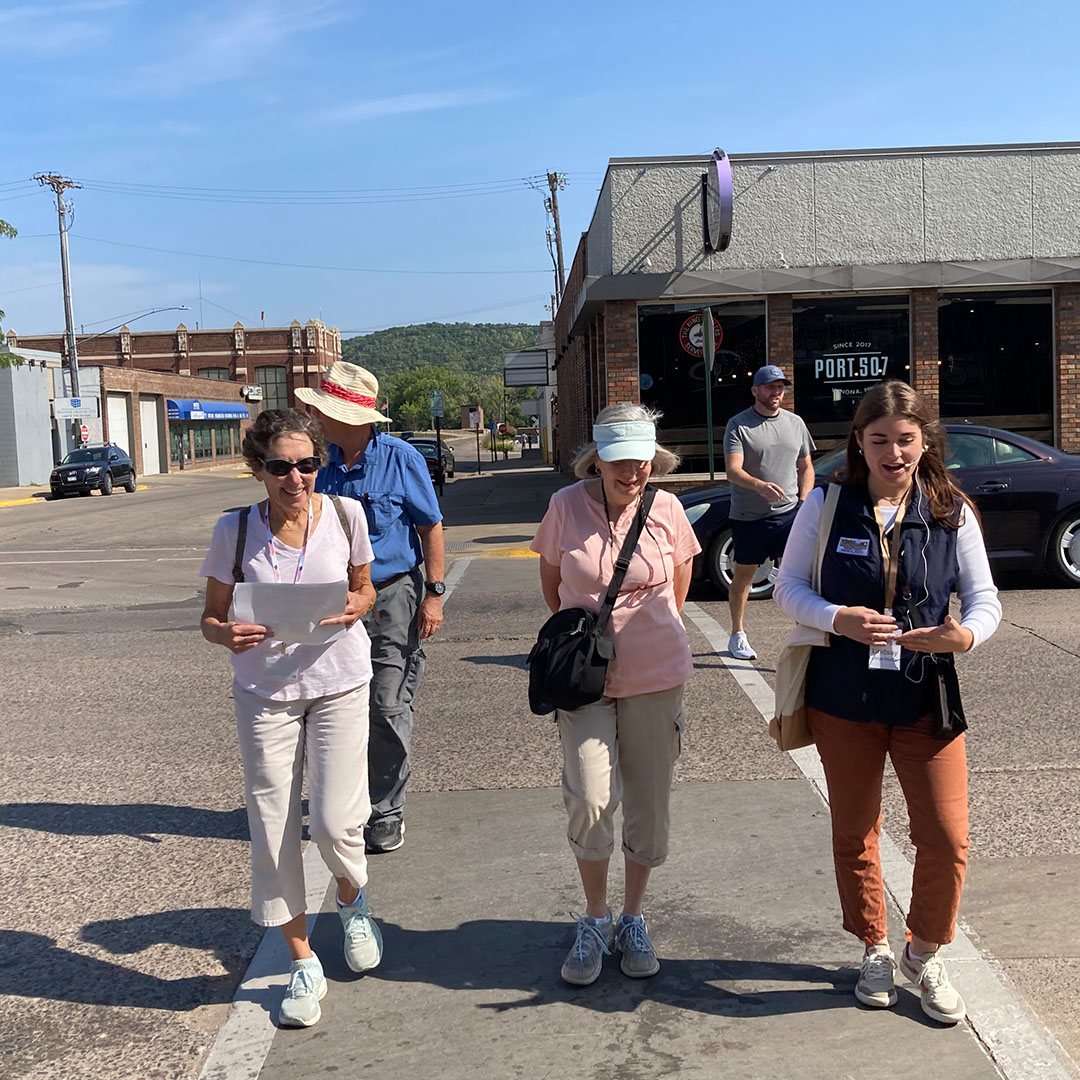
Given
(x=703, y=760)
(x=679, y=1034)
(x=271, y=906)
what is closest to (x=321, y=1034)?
(x=271, y=906)

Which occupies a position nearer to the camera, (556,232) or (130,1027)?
(130,1027)

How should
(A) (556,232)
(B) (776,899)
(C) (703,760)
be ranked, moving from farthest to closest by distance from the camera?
(A) (556,232) < (C) (703,760) < (B) (776,899)

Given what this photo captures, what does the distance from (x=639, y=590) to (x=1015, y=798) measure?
250 cm

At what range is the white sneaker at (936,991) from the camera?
334cm

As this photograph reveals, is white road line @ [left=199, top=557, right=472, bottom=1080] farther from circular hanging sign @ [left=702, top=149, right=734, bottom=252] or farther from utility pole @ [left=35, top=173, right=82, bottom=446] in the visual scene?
utility pole @ [left=35, top=173, right=82, bottom=446]

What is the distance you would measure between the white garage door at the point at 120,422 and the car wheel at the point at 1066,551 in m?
49.6

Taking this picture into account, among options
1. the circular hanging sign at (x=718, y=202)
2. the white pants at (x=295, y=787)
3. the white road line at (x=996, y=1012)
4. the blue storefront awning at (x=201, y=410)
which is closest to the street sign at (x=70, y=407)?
the blue storefront awning at (x=201, y=410)

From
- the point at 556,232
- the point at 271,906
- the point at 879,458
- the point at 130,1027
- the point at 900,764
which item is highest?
the point at 556,232

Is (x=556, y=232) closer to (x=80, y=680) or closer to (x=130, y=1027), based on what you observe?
(x=80, y=680)

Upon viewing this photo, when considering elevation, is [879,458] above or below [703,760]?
above

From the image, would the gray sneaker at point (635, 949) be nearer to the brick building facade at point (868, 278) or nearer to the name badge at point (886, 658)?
the name badge at point (886, 658)

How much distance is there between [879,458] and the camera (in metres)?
3.37

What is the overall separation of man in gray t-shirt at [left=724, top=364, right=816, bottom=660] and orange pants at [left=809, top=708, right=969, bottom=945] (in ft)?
14.1

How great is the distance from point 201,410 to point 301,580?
62.1 meters
